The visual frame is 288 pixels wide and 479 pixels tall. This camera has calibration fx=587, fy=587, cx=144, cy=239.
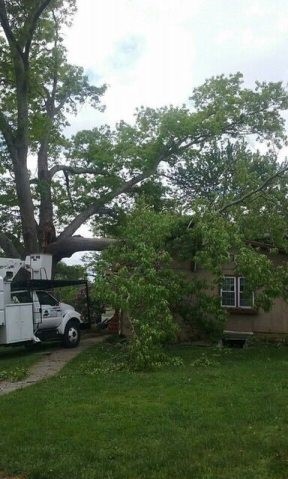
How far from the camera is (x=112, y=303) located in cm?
1359

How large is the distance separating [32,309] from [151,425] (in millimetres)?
10140

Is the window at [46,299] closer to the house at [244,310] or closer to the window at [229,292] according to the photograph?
the house at [244,310]

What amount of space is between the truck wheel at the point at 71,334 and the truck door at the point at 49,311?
480 millimetres

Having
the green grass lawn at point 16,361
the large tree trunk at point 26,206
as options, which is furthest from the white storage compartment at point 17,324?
the large tree trunk at point 26,206

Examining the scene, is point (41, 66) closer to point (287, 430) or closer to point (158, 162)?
point (158, 162)

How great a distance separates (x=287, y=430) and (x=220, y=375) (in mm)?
4356

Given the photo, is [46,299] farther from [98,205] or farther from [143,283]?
[98,205]

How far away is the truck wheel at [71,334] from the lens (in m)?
18.4

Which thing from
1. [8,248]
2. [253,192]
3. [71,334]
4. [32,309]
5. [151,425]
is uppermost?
[253,192]

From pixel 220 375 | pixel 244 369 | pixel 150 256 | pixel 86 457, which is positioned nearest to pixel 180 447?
pixel 86 457

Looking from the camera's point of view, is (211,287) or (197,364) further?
(211,287)

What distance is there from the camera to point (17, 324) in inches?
642

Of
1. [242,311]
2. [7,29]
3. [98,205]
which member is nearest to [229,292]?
[242,311]

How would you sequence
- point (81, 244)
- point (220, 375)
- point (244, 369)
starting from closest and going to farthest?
point (220, 375) < point (244, 369) < point (81, 244)
